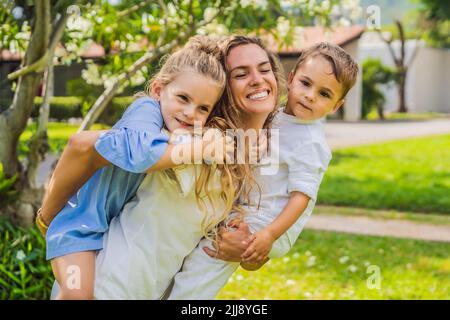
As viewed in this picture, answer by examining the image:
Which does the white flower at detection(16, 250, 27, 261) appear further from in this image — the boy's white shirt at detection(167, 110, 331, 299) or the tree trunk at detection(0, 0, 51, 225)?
the boy's white shirt at detection(167, 110, 331, 299)

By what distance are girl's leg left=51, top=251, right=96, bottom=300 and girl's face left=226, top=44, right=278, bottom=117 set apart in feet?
2.09

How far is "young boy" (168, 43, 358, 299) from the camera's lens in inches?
86.2

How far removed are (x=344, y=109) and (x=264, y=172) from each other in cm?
2429

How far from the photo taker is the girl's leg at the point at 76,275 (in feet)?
6.84

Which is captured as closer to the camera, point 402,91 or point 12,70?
point 12,70

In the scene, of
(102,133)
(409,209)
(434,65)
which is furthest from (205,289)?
(434,65)

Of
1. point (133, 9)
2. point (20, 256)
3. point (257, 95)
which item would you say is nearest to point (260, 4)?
point (133, 9)

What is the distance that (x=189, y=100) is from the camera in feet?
6.84

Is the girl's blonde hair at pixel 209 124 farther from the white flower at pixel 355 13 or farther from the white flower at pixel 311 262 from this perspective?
the white flower at pixel 311 262

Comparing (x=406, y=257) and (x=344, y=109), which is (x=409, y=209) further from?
(x=344, y=109)

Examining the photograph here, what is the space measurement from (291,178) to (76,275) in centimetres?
69

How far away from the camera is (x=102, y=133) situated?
6.67ft

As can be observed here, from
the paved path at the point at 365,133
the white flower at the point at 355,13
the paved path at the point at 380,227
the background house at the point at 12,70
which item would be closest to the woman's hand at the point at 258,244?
the background house at the point at 12,70

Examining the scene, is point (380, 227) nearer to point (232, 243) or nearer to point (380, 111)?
point (232, 243)
